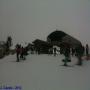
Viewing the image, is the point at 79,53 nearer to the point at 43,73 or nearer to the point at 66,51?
the point at 66,51

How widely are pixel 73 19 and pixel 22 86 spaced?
41 centimetres

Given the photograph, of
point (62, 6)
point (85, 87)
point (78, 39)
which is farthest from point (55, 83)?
point (62, 6)

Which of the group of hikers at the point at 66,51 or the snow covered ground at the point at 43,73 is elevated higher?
the group of hikers at the point at 66,51

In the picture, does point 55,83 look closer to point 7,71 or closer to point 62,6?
point 7,71

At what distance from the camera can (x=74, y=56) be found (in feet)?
4.01

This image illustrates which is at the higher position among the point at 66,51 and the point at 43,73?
the point at 66,51

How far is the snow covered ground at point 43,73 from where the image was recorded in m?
1.16

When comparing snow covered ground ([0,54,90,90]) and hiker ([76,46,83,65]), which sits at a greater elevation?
hiker ([76,46,83,65])

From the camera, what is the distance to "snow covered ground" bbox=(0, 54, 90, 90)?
116 centimetres

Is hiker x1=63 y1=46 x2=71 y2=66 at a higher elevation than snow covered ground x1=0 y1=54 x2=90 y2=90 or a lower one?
higher

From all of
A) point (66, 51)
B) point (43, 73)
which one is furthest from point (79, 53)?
point (43, 73)

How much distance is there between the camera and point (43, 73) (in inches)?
47.3

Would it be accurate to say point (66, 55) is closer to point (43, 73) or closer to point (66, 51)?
point (66, 51)

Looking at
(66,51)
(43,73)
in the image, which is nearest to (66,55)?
(66,51)
